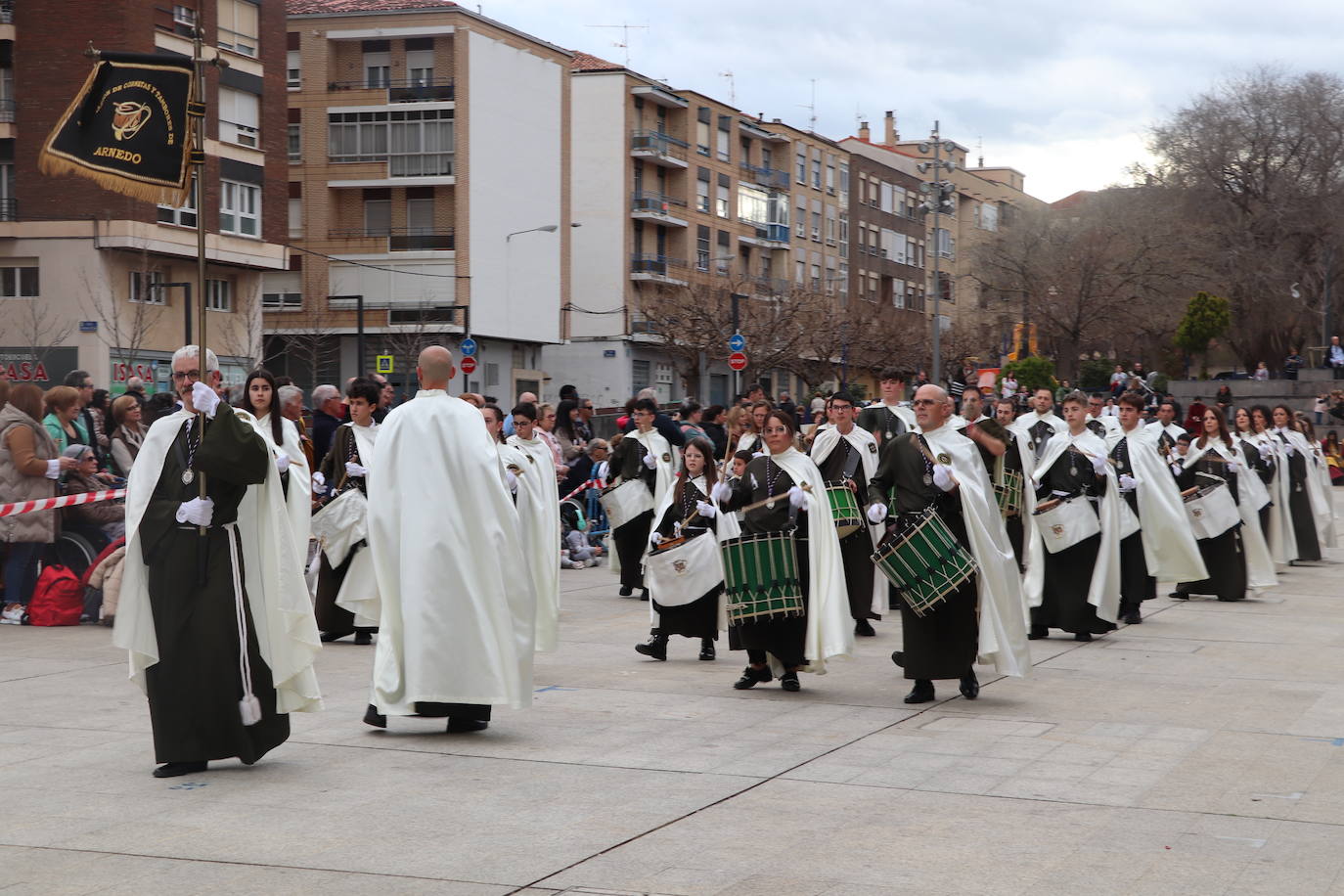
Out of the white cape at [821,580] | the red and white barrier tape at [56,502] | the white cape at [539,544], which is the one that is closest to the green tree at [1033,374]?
the red and white barrier tape at [56,502]

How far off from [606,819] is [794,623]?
381 cm

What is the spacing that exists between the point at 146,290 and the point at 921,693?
117 ft

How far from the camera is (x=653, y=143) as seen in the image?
65.2 metres

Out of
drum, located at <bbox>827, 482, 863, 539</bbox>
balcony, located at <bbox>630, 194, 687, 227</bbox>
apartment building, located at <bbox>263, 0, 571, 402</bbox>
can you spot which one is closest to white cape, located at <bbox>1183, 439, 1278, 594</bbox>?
drum, located at <bbox>827, 482, 863, 539</bbox>

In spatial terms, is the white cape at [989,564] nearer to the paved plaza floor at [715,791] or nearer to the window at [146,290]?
the paved plaza floor at [715,791]

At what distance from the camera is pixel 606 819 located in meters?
6.34

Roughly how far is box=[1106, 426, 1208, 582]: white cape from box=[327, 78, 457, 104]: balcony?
137 ft

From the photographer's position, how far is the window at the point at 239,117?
148ft

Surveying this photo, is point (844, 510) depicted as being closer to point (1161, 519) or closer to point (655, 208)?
point (1161, 519)

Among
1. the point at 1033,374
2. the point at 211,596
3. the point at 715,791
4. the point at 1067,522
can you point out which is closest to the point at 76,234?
the point at 1033,374

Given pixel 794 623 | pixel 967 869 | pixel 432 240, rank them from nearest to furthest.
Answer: pixel 967 869 < pixel 794 623 < pixel 432 240

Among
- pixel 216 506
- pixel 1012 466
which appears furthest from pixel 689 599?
pixel 216 506

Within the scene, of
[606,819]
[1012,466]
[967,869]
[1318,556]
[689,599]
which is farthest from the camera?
[1318,556]

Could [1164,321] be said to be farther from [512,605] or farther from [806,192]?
[512,605]
